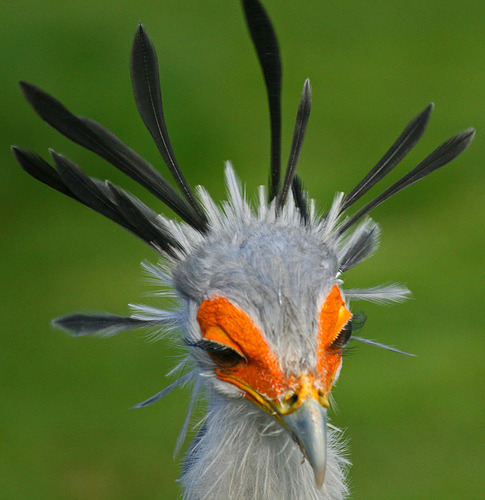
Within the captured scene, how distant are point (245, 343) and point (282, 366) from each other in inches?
2.7

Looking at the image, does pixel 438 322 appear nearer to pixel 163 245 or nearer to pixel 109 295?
pixel 109 295

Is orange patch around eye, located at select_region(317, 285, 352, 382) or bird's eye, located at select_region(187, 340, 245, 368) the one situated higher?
orange patch around eye, located at select_region(317, 285, 352, 382)

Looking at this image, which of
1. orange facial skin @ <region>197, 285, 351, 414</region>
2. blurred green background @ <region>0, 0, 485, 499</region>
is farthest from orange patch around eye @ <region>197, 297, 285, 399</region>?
blurred green background @ <region>0, 0, 485, 499</region>

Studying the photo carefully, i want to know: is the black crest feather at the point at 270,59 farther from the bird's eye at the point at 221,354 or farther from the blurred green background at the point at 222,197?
the blurred green background at the point at 222,197

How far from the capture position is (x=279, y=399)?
1271 millimetres

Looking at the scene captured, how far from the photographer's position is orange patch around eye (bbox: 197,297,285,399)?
50.1 inches

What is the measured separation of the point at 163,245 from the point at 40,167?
0.25 m

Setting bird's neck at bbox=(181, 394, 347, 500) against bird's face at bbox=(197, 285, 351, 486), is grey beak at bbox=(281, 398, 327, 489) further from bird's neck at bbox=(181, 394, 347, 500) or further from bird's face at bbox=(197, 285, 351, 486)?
bird's neck at bbox=(181, 394, 347, 500)

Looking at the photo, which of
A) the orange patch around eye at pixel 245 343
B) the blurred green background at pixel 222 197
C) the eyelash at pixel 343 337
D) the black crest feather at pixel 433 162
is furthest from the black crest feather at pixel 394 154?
the blurred green background at pixel 222 197

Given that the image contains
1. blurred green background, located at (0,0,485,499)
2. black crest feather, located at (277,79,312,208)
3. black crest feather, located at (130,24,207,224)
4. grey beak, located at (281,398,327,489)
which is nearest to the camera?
grey beak, located at (281,398,327,489)

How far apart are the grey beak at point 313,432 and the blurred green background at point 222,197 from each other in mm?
2157

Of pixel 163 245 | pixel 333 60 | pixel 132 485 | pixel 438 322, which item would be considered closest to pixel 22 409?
pixel 132 485

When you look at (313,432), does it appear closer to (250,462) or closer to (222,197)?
(250,462)

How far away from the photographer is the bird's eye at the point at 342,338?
133 centimetres
